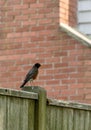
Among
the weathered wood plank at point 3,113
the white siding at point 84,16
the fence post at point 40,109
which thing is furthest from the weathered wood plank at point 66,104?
the white siding at point 84,16

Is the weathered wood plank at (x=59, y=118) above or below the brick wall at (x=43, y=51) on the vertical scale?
below

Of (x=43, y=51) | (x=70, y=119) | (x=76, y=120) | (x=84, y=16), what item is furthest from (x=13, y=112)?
(x=84, y=16)

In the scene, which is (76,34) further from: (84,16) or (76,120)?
(76,120)

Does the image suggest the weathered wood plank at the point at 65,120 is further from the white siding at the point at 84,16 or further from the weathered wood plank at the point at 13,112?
the white siding at the point at 84,16

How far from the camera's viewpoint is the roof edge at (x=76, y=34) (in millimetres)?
9547

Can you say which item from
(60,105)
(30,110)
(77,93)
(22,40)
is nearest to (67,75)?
(77,93)

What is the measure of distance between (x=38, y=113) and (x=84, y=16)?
4.90 meters

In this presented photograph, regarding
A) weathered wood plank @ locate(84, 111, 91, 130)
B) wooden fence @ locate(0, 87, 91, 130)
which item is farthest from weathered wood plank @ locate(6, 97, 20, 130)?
weathered wood plank @ locate(84, 111, 91, 130)

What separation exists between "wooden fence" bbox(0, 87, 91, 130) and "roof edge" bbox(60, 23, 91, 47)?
2.96m

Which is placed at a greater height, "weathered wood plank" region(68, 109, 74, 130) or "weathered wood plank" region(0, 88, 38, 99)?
"weathered wood plank" region(0, 88, 38, 99)

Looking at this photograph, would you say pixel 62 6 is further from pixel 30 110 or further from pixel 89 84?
pixel 30 110

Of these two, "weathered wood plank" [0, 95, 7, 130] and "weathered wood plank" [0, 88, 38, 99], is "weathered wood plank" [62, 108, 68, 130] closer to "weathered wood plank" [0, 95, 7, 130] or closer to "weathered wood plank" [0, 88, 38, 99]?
"weathered wood plank" [0, 88, 38, 99]

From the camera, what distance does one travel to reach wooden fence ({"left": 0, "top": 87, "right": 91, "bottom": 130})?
4969 millimetres

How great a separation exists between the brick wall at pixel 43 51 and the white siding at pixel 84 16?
59 cm
